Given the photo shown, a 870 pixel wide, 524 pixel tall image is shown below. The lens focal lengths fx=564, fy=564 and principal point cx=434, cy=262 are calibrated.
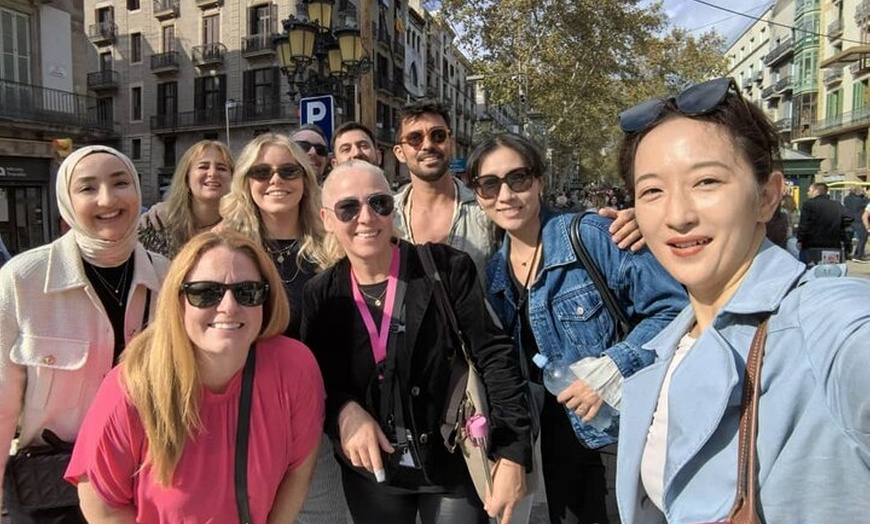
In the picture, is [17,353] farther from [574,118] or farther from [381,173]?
[574,118]

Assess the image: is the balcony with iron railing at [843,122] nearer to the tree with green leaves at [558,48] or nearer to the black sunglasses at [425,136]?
the tree with green leaves at [558,48]

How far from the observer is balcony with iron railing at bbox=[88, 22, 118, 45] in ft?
118

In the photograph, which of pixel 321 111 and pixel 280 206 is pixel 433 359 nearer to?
pixel 280 206

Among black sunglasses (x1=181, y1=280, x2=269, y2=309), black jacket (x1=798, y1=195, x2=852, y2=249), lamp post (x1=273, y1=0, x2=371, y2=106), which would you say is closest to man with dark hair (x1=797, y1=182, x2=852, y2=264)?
black jacket (x1=798, y1=195, x2=852, y2=249)

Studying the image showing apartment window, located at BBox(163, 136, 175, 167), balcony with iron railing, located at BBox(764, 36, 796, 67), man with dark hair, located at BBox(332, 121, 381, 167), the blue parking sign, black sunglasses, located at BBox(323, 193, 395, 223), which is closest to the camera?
black sunglasses, located at BBox(323, 193, 395, 223)

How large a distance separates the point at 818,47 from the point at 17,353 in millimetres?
52512

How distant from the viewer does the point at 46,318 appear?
2.05 metres

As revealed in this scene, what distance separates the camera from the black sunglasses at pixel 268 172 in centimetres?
288

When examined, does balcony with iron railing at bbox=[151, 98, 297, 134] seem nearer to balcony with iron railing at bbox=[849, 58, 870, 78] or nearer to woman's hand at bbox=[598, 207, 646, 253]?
woman's hand at bbox=[598, 207, 646, 253]

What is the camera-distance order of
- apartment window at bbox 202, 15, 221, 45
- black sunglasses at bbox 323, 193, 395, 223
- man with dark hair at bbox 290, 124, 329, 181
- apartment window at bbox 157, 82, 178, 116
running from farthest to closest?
apartment window at bbox 157, 82, 178, 116
apartment window at bbox 202, 15, 221, 45
man with dark hair at bbox 290, 124, 329, 181
black sunglasses at bbox 323, 193, 395, 223

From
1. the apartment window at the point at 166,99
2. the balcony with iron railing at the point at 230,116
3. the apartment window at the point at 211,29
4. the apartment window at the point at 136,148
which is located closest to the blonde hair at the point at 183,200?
the balcony with iron railing at the point at 230,116

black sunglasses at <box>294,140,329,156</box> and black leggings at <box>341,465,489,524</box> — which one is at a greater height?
black sunglasses at <box>294,140,329,156</box>

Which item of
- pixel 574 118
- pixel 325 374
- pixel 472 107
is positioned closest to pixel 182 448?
pixel 325 374

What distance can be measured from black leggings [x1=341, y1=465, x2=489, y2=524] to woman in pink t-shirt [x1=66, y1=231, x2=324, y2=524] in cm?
26
